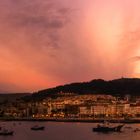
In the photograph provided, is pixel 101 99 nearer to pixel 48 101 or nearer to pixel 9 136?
pixel 48 101

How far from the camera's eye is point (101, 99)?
9794 centimetres

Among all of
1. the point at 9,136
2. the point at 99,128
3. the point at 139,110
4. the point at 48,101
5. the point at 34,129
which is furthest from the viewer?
the point at 48,101

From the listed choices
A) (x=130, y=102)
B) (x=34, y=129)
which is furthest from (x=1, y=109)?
(x=34, y=129)

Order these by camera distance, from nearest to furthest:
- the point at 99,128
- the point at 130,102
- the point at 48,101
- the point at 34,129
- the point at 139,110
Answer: the point at 99,128 < the point at 34,129 < the point at 139,110 < the point at 130,102 < the point at 48,101

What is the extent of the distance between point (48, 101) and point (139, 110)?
2199cm

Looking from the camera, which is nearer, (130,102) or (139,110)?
(139,110)

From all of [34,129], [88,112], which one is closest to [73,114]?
[88,112]

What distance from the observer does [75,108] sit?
92250mm

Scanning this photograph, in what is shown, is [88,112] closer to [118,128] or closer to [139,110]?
[139,110]

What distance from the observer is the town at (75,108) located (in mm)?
87000

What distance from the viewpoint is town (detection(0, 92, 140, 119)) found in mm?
87000

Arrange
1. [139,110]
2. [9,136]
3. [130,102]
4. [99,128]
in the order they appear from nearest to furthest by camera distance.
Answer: [9,136] < [99,128] < [139,110] < [130,102]

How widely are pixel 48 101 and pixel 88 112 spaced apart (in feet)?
45.6

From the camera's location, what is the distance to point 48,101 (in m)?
100
